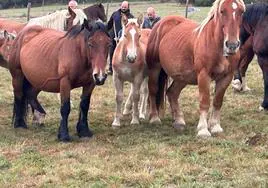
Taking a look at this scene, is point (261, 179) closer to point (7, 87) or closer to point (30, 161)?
point (30, 161)

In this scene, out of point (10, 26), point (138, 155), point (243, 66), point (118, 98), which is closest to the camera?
point (138, 155)

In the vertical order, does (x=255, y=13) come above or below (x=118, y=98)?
above

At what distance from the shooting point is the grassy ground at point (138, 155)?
18.2ft

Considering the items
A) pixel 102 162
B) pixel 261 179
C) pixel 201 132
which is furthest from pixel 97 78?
pixel 261 179

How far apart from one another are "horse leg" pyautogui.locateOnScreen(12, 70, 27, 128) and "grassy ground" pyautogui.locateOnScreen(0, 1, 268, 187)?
0.16m

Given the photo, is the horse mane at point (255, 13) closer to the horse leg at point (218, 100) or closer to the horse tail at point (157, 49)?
the horse tail at point (157, 49)

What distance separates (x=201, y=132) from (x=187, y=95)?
12.5 ft

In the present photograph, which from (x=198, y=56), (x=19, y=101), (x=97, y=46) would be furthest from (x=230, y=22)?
(x=19, y=101)

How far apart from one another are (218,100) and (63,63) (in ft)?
7.72

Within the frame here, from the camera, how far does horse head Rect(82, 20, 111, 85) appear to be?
6.77 metres

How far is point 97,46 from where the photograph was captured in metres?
6.93

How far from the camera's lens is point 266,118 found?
28.5 feet

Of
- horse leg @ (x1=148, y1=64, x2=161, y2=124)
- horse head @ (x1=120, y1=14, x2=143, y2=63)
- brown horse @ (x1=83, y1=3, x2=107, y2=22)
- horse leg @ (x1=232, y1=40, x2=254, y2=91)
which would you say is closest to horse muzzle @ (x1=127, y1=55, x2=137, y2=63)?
horse head @ (x1=120, y1=14, x2=143, y2=63)

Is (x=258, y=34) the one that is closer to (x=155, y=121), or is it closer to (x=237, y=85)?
(x=237, y=85)
